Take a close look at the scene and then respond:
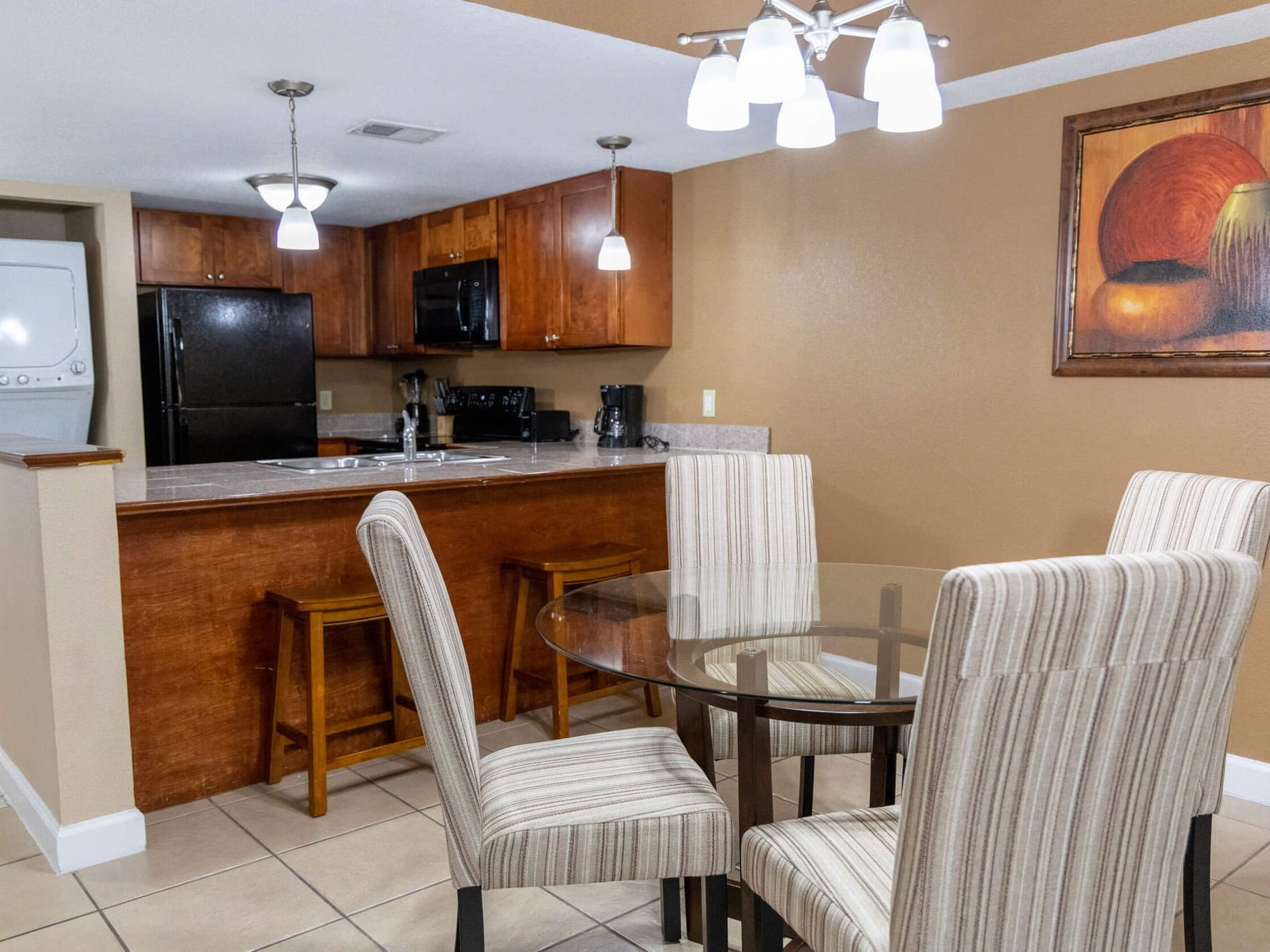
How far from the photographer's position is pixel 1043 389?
9.82 ft

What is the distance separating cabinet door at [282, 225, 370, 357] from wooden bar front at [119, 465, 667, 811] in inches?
106

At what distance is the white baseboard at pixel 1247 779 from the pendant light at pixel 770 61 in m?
2.24

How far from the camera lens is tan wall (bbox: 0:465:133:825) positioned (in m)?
2.23

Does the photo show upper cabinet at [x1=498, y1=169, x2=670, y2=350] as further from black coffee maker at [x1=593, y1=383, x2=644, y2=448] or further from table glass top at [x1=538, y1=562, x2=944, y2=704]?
table glass top at [x1=538, y1=562, x2=944, y2=704]

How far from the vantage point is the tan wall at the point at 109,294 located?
4.49 metres

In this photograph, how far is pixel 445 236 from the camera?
5008mm

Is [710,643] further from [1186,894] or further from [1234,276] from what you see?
[1234,276]

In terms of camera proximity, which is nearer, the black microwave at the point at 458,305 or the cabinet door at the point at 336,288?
the black microwave at the point at 458,305

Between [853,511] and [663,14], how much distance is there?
1.85 meters

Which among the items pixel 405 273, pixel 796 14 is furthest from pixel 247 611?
pixel 405 273

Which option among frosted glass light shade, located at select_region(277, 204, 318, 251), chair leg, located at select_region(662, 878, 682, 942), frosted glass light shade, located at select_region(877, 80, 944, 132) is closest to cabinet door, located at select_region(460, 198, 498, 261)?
frosted glass light shade, located at select_region(277, 204, 318, 251)

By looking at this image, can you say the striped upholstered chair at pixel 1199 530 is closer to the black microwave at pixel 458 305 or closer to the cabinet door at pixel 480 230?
the black microwave at pixel 458 305

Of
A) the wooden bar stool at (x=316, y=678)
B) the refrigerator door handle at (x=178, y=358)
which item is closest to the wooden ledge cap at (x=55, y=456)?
the wooden bar stool at (x=316, y=678)

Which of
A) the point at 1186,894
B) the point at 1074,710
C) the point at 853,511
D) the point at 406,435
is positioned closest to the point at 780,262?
the point at 853,511
